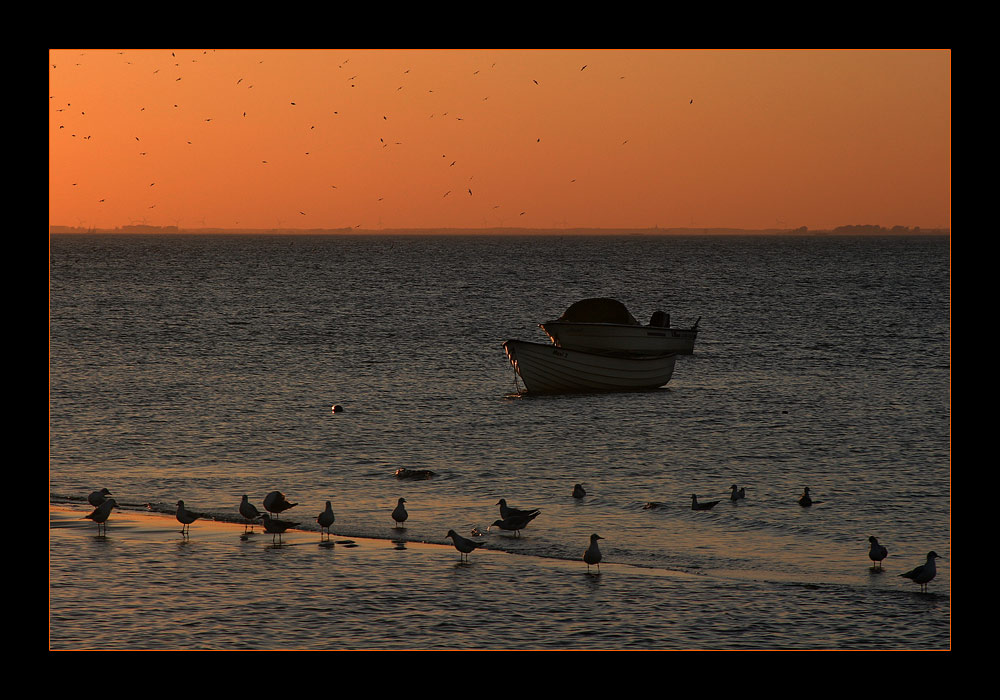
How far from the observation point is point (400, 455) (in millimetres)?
29672

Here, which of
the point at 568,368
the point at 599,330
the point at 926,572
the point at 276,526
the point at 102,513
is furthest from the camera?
the point at 599,330

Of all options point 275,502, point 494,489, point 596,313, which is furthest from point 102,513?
point 596,313

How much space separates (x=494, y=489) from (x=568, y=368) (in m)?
19.0

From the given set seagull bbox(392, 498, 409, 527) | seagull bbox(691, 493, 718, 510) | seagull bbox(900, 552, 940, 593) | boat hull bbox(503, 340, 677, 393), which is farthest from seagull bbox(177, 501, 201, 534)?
boat hull bbox(503, 340, 677, 393)

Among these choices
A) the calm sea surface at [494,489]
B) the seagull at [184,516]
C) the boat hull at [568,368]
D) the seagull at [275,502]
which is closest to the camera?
the calm sea surface at [494,489]

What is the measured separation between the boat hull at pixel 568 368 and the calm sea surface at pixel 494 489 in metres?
0.85

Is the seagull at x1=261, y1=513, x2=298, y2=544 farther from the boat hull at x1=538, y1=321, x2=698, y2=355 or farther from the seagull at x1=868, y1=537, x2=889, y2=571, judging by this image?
the boat hull at x1=538, y1=321, x2=698, y2=355

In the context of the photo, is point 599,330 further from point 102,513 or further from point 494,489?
point 102,513

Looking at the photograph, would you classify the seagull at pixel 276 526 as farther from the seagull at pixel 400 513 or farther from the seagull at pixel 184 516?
the seagull at pixel 400 513

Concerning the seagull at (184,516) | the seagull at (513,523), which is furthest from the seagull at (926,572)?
the seagull at (184,516)

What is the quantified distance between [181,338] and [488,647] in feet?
205

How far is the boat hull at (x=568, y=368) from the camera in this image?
142ft

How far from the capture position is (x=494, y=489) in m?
24.7

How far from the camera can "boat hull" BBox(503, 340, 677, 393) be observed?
43344mm
